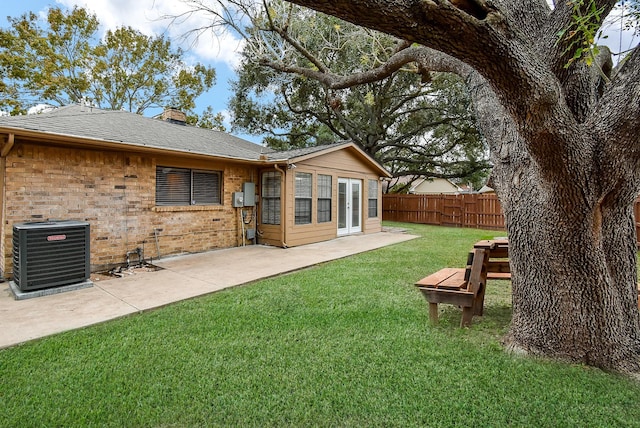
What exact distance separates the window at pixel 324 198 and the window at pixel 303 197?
0.51 metres

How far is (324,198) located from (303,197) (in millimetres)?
1046

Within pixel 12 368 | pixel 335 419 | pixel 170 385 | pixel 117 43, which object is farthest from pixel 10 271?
pixel 117 43

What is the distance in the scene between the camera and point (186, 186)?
25.9ft

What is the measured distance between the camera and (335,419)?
2105 millimetres

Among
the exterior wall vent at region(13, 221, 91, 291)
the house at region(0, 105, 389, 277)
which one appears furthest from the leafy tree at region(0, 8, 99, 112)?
the exterior wall vent at region(13, 221, 91, 291)

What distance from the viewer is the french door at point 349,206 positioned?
1120cm

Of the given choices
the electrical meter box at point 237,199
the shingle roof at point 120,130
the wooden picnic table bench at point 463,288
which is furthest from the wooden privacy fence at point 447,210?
the wooden picnic table bench at point 463,288

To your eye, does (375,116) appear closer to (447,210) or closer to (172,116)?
(447,210)

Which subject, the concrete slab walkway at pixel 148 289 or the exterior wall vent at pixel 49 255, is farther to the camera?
the exterior wall vent at pixel 49 255

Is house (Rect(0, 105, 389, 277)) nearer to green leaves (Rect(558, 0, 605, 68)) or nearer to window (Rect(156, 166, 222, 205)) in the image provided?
window (Rect(156, 166, 222, 205))

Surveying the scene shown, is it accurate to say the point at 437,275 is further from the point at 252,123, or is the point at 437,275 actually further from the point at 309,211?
the point at 252,123

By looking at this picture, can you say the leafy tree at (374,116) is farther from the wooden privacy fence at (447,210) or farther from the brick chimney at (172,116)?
the brick chimney at (172,116)

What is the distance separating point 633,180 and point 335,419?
109 inches

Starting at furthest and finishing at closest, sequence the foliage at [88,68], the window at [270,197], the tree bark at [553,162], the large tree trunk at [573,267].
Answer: the foliage at [88,68] → the window at [270,197] → the large tree trunk at [573,267] → the tree bark at [553,162]
